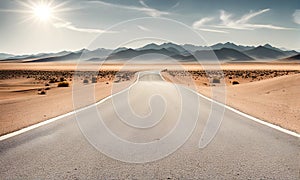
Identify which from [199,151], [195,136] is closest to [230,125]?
[195,136]

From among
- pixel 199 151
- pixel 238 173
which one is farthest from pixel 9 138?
pixel 238 173

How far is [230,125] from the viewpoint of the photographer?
28.7ft

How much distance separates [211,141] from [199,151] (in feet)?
2.96

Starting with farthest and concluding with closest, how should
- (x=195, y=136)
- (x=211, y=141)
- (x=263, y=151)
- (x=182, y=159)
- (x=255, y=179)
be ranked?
1. (x=195, y=136)
2. (x=211, y=141)
3. (x=263, y=151)
4. (x=182, y=159)
5. (x=255, y=179)

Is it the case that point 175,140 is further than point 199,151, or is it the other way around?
point 175,140

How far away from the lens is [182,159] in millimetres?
5340

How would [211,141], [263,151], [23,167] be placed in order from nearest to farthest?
[23,167], [263,151], [211,141]

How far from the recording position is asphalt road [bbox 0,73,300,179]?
4.59 metres

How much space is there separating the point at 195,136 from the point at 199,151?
134 centimetres

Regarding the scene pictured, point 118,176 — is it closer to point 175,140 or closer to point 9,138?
point 175,140

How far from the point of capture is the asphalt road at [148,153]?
4.59 meters

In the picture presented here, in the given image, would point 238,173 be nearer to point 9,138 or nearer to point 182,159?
point 182,159

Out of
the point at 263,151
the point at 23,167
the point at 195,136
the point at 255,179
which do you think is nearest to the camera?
the point at 255,179

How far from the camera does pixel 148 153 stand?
5727 millimetres
